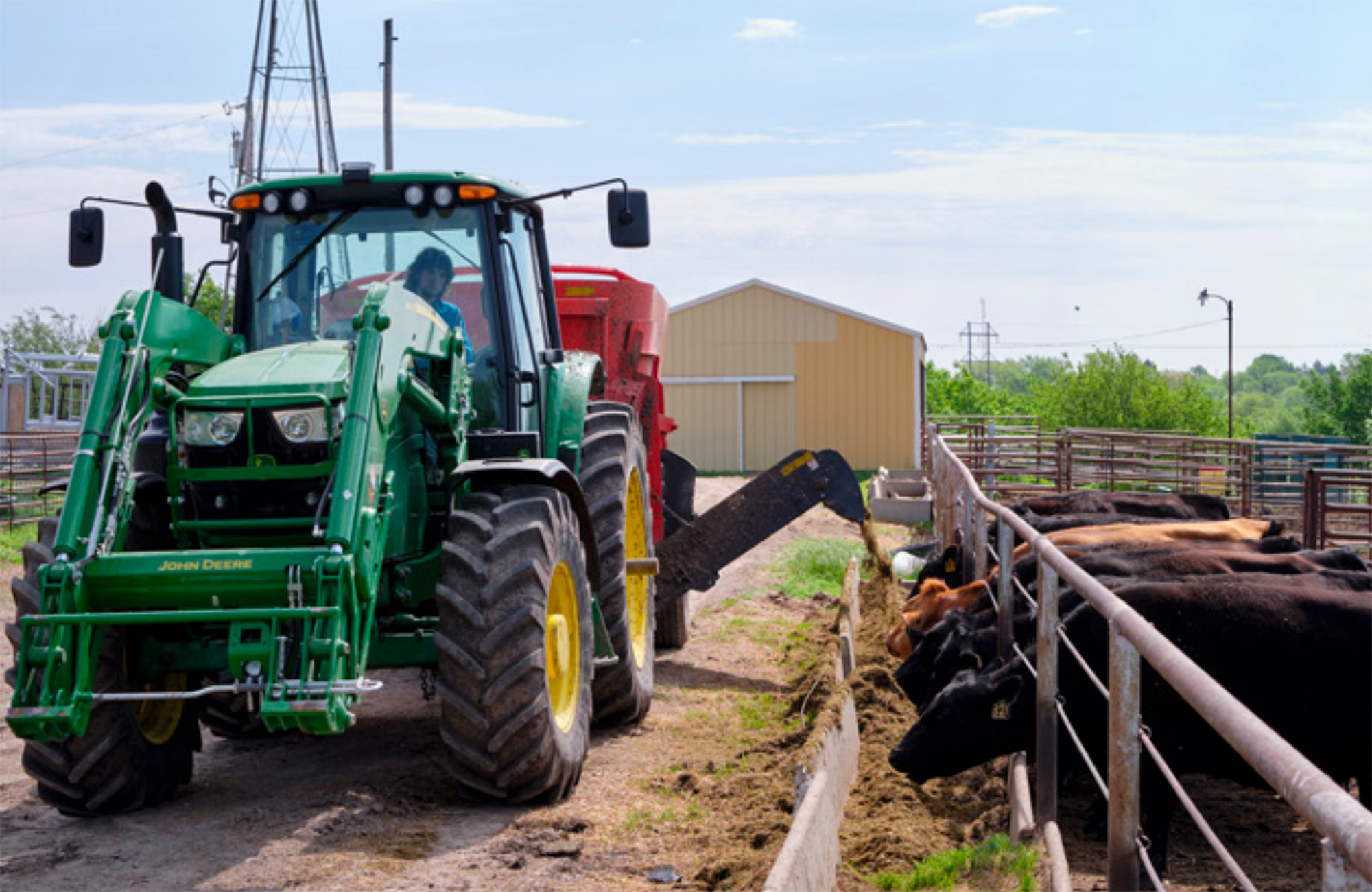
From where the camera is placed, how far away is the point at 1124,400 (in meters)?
60.6

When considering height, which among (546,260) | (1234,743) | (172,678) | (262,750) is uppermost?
(546,260)

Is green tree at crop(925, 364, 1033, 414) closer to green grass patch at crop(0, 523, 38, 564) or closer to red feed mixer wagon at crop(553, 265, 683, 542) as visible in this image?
green grass patch at crop(0, 523, 38, 564)

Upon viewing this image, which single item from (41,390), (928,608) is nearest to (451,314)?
(928,608)

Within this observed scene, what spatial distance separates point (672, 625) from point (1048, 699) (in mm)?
5756

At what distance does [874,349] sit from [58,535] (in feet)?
110

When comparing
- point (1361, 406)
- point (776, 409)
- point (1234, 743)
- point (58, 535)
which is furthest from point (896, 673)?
point (1361, 406)

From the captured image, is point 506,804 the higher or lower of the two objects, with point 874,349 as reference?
lower

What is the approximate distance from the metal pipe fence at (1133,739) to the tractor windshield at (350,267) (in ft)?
9.74

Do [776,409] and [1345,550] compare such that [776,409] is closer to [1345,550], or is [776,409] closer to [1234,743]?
[1345,550]

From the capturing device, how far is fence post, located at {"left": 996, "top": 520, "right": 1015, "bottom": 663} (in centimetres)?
720

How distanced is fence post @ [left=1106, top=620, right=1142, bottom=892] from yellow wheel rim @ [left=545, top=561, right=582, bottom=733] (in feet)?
9.73

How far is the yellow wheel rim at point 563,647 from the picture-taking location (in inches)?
264

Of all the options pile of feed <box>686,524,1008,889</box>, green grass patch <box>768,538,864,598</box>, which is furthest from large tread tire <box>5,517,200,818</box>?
green grass patch <box>768,538,864,598</box>

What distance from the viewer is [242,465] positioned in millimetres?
6219
